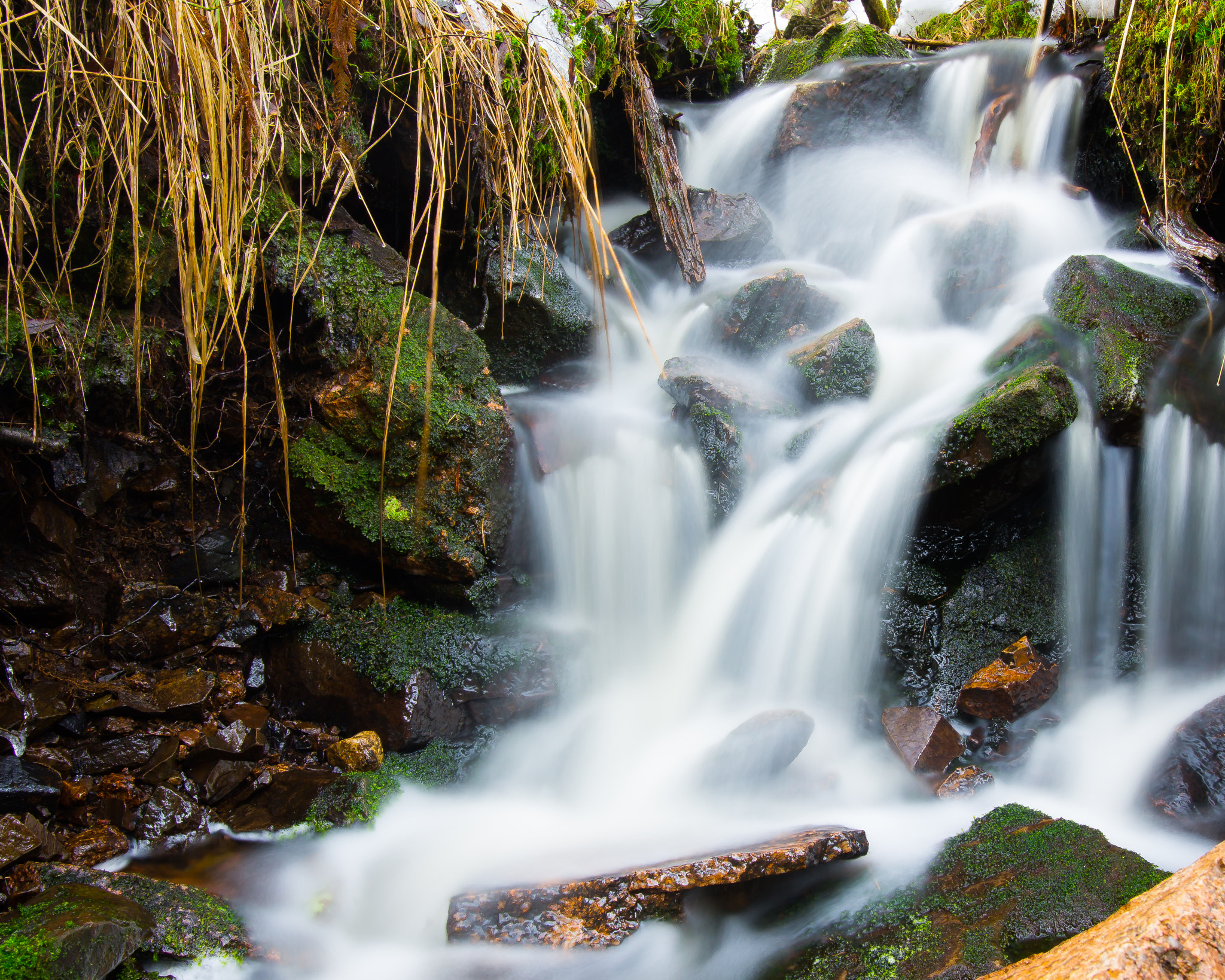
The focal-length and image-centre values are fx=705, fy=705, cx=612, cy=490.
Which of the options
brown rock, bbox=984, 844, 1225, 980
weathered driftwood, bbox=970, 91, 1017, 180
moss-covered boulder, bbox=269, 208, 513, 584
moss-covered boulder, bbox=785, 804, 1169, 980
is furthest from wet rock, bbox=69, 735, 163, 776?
weathered driftwood, bbox=970, 91, 1017, 180

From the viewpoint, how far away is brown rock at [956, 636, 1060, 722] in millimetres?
3033

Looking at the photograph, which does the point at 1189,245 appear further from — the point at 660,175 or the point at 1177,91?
the point at 660,175

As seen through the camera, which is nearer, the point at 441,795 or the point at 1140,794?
the point at 1140,794

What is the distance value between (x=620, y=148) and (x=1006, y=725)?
506 cm

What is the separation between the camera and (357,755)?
2.85 metres

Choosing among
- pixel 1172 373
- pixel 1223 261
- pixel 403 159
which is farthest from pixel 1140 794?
pixel 403 159

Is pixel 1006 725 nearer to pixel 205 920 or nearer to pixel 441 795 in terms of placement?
pixel 441 795

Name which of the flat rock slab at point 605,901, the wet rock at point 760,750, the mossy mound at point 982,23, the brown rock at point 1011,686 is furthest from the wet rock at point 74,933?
the mossy mound at point 982,23

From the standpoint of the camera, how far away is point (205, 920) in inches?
79.2

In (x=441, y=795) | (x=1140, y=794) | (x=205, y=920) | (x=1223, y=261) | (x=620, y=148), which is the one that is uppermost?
(x=620, y=148)

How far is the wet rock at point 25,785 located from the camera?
2.19 m

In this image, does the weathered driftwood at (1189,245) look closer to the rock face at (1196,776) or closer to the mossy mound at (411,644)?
the rock face at (1196,776)

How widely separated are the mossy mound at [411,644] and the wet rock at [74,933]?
1.19 meters

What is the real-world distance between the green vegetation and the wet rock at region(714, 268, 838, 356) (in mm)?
1897
